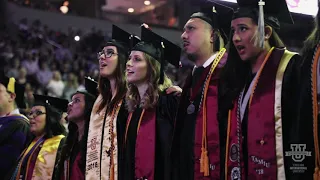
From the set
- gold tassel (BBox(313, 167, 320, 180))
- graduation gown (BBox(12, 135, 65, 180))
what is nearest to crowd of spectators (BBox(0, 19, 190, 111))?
graduation gown (BBox(12, 135, 65, 180))

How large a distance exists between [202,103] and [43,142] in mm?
2427

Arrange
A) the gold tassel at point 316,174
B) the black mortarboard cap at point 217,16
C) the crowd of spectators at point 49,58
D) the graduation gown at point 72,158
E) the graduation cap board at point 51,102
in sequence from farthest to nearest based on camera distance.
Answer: the crowd of spectators at point 49,58 → the graduation cap board at point 51,102 → the graduation gown at point 72,158 → the black mortarboard cap at point 217,16 → the gold tassel at point 316,174

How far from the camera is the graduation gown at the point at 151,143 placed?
3775mm

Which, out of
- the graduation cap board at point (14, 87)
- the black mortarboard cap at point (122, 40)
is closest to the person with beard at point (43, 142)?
the graduation cap board at point (14, 87)

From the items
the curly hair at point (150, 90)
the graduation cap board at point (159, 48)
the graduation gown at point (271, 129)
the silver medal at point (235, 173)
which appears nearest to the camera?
the graduation gown at point (271, 129)

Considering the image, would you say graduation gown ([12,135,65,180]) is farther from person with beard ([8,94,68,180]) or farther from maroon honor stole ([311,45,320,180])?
maroon honor stole ([311,45,320,180])

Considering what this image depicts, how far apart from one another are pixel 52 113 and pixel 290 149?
10.5ft

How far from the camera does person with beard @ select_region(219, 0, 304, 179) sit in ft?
9.38

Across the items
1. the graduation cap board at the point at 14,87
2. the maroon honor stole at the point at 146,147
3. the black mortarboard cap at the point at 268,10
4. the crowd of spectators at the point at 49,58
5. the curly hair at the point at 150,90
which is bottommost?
the maroon honor stole at the point at 146,147

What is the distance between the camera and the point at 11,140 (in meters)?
5.41

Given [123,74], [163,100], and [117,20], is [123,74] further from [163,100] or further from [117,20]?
[117,20]

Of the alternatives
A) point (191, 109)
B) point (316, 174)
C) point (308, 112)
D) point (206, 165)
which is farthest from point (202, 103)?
point (316, 174)

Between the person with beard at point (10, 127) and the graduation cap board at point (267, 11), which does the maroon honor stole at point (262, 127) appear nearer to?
the graduation cap board at point (267, 11)

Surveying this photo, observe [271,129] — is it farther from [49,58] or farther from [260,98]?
[49,58]
